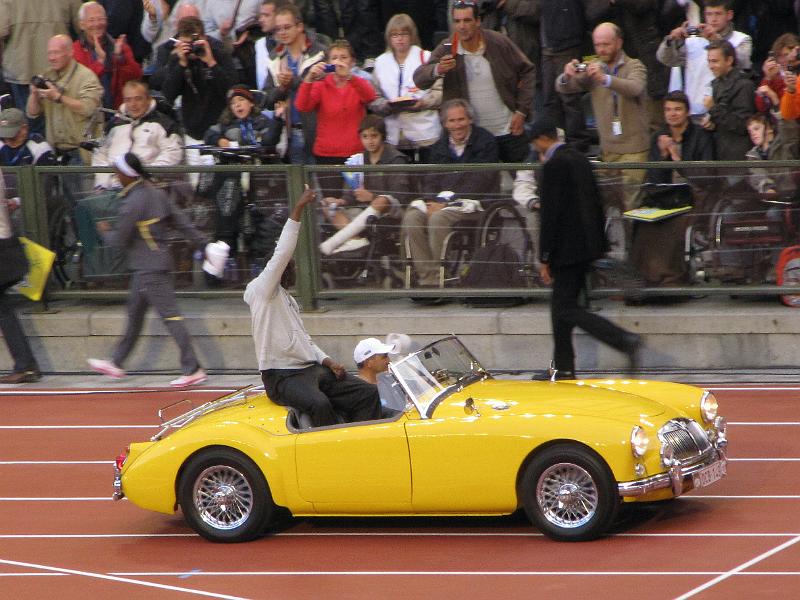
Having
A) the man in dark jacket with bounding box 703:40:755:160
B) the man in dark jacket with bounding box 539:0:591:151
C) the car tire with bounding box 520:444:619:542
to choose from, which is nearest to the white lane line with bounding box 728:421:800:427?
the man in dark jacket with bounding box 703:40:755:160

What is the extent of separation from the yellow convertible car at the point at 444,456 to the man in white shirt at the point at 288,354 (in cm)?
23

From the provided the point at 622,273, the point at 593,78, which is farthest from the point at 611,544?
the point at 593,78

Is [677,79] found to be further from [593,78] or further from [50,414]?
[50,414]

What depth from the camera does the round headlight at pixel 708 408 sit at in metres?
9.12

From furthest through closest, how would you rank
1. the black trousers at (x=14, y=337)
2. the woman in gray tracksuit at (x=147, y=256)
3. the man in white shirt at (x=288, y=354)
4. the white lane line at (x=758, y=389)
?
the black trousers at (x=14, y=337) → the woman in gray tracksuit at (x=147, y=256) → the white lane line at (x=758, y=389) → the man in white shirt at (x=288, y=354)

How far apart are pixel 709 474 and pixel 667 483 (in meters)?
0.40

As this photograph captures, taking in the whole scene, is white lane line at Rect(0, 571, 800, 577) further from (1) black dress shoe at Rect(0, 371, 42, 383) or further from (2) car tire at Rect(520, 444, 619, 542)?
(1) black dress shoe at Rect(0, 371, 42, 383)

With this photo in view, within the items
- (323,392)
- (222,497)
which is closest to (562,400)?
(323,392)

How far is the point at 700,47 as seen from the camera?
14.1m

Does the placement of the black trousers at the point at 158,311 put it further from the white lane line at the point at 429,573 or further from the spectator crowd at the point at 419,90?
the white lane line at the point at 429,573

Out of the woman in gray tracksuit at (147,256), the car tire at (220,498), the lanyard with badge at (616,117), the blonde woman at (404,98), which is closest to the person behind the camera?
the car tire at (220,498)

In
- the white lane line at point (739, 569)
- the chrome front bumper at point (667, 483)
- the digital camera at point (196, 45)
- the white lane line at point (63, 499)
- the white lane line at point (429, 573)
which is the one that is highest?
the digital camera at point (196, 45)

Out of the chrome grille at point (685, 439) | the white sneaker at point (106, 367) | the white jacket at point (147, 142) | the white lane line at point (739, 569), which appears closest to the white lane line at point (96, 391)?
the white sneaker at point (106, 367)

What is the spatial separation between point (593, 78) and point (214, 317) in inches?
163
